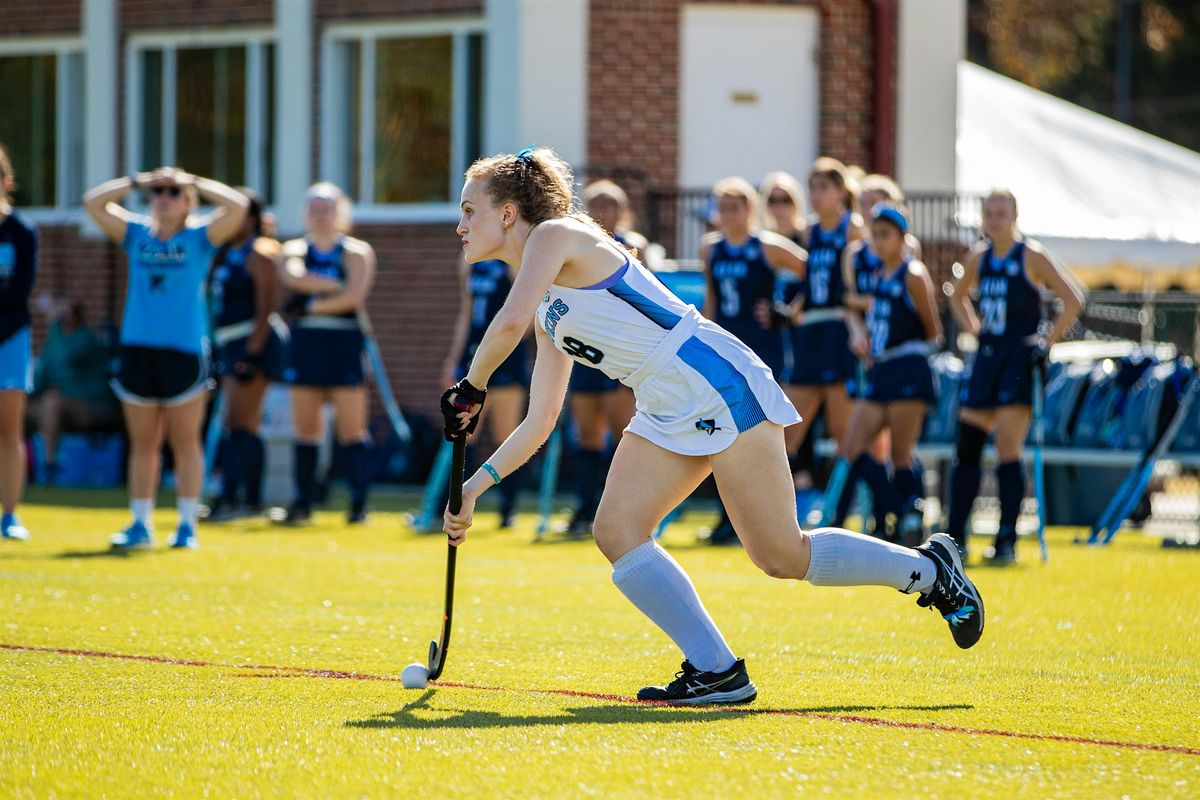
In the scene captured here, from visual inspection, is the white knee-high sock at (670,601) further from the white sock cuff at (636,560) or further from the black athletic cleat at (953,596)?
the black athletic cleat at (953,596)

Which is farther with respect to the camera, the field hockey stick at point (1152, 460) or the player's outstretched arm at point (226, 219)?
the field hockey stick at point (1152, 460)

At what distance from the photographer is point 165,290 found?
10758 mm

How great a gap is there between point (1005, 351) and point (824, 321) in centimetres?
154

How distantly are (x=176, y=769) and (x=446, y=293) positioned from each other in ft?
46.8

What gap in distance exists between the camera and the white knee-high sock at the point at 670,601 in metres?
5.62

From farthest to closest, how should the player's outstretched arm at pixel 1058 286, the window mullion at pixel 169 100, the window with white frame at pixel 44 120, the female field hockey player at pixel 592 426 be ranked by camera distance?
the window with white frame at pixel 44 120 → the window mullion at pixel 169 100 → the female field hockey player at pixel 592 426 → the player's outstretched arm at pixel 1058 286

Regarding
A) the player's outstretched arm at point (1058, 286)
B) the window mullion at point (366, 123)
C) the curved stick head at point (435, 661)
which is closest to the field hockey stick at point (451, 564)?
the curved stick head at point (435, 661)

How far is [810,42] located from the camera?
18797 millimetres

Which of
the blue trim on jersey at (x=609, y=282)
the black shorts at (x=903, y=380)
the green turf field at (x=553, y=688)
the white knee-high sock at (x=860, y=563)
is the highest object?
the blue trim on jersey at (x=609, y=282)

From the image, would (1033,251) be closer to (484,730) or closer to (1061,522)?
(1061,522)

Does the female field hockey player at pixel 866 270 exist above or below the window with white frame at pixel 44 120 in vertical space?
below

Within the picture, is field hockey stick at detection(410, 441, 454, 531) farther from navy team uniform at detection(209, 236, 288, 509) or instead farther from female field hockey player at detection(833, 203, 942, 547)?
female field hockey player at detection(833, 203, 942, 547)

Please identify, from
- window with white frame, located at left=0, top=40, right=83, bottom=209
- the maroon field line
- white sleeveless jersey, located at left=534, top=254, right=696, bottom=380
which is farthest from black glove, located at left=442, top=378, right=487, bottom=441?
window with white frame, located at left=0, top=40, right=83, bottom=209

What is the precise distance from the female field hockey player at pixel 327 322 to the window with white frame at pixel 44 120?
862 centimetres
